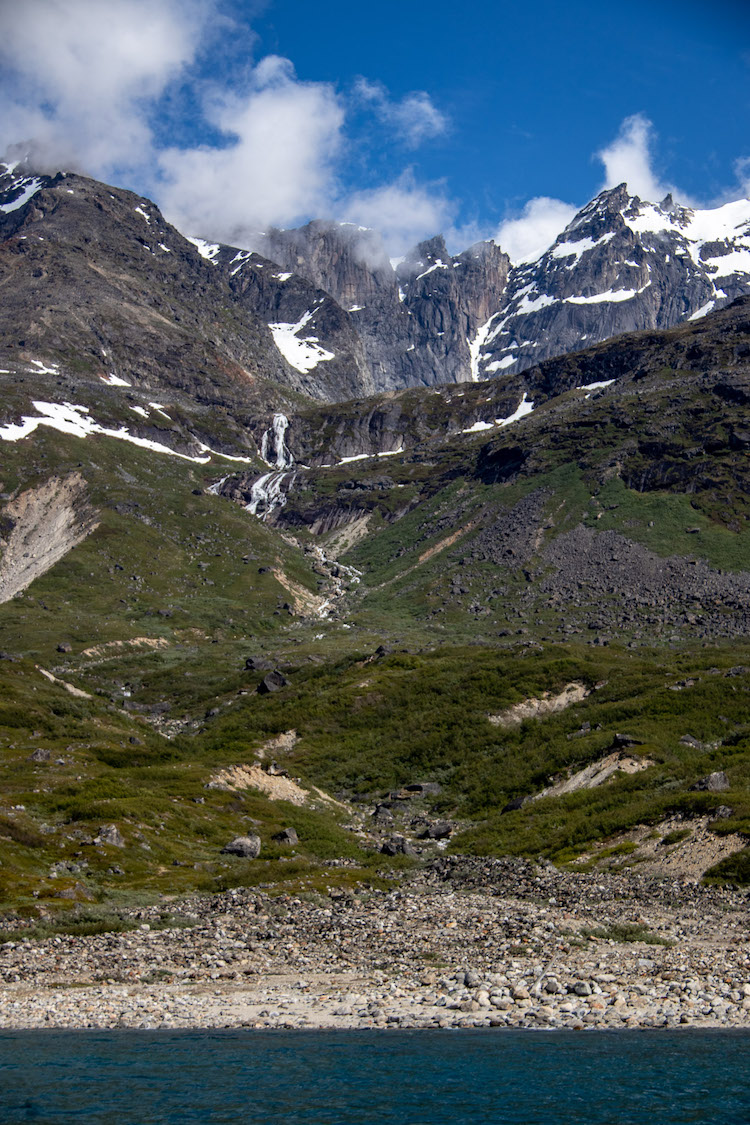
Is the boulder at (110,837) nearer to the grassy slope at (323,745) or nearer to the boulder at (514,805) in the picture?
the grassy slope at (323,745)

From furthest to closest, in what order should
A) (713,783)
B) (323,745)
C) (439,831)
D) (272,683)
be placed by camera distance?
(272,683) → (323,745) → (439,831) → (713,783)

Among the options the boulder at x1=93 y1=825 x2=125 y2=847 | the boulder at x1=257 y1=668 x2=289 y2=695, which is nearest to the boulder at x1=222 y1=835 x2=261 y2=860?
the boulder at x1=93 y1=825 x2=125 y2=847

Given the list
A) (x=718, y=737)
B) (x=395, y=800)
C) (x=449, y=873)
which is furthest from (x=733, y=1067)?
(x=395, y=800)

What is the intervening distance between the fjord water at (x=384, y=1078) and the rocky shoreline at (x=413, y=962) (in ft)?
5.13

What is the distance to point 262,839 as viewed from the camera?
66.0 m

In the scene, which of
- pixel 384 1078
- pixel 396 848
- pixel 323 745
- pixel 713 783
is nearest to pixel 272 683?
pixel 323 745

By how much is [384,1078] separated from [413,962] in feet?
37.9

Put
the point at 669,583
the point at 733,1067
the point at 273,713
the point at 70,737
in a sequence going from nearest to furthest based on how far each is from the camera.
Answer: the point at 733,1067 < the point at 70,737 < the point at 273,713 < the point at 669,583

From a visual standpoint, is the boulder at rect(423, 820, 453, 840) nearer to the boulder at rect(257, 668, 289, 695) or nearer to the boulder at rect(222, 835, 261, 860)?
the boulder at rect(222, 835, 261, 860)

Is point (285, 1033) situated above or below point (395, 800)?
below

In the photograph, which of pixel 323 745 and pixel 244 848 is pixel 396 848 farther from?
pixel 323 745

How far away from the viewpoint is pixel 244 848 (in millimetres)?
60312

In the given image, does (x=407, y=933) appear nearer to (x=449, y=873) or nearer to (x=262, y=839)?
(x=449, y=873)

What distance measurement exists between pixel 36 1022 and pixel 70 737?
68718mm
